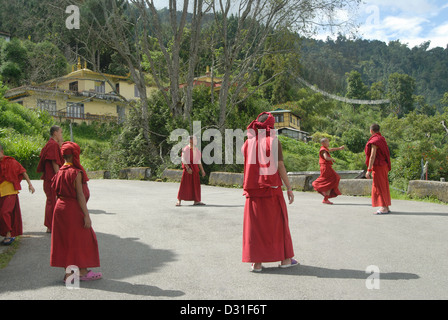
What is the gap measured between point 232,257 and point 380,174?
525cm

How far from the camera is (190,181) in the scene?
12.1 m

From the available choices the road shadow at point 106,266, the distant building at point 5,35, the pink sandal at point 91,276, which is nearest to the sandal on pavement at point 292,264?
the road shadow at point 106,266

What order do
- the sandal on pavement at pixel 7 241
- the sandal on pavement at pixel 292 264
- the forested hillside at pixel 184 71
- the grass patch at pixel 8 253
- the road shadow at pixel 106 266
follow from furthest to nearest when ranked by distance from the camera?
the forested hillside at pixel 184 71, the sandal on pavement at pixel 7 241, the grass patch at pixel 8 253, the sandal on pavement at pixel 292 264, the road shadow at pixel 106 266

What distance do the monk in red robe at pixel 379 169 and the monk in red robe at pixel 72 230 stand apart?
6866 millimetres

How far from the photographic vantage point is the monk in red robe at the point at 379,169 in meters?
10.1

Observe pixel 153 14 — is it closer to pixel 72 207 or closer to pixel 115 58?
pixel 72 207

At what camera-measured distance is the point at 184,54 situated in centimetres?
3109

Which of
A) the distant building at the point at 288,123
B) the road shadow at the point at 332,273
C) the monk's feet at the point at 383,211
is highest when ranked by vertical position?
the distant building at the point at 288,123

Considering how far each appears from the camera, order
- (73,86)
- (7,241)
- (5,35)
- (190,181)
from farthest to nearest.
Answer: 1. (5,35)
2. (73,86)
3. (190,181)
4. (7,241)

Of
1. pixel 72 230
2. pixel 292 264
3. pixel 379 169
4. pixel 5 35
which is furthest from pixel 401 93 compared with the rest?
pixel 72 230

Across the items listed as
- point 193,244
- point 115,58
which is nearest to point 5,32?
point 115,58

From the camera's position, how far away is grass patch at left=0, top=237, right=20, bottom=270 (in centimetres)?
637

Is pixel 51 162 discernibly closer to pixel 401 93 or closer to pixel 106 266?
pixel 106 266

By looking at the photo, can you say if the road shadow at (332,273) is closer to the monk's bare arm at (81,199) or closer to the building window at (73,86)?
the monk's bare arm at (81,199)
